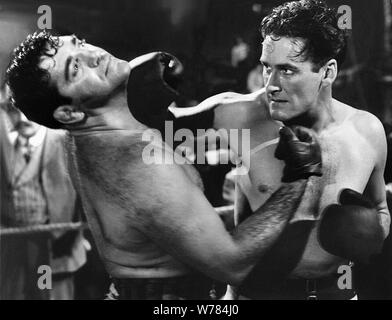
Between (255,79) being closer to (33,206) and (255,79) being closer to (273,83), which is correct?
(273,83)

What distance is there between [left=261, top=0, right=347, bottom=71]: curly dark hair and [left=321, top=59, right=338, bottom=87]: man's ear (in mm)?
17

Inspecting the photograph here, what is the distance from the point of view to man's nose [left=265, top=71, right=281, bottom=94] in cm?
195

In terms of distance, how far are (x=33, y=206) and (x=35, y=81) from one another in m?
0.49

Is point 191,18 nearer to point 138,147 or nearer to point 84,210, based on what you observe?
point 138,147

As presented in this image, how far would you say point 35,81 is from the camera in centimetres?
194

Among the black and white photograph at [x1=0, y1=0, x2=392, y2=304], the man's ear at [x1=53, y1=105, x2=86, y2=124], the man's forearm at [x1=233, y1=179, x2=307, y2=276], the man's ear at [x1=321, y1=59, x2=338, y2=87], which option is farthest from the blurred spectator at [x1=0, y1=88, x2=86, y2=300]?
the man's ear at [x1=321, y1=59, x2=338, y2=87]

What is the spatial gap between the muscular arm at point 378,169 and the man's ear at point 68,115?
42.7 inches

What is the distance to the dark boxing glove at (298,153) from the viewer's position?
1.93m

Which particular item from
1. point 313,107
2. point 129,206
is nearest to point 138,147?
point 129,206

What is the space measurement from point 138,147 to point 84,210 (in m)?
0.34

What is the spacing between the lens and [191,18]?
204 centimetres

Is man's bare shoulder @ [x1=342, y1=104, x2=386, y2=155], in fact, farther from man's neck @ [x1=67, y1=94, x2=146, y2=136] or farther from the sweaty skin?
man's neck @ [x1=67, y1=94, x2=146, y2=136]

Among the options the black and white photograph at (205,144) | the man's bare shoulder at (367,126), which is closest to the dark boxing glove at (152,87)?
the black and white photograph at (205,144)

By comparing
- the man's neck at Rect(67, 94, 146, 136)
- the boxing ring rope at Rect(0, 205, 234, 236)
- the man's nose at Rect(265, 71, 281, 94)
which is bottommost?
the boxing ring rope at Rect(0, 205, 234, 236)
